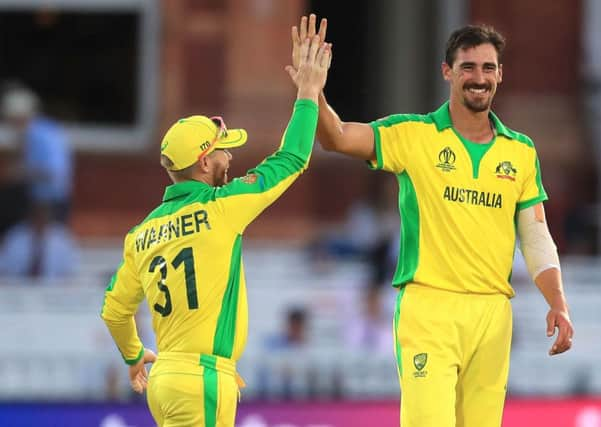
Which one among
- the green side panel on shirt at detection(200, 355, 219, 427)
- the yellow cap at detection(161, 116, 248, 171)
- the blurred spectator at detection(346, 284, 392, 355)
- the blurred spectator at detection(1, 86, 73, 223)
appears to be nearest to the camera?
the green side panel on shirt at detection(200, 355, 219, 427)

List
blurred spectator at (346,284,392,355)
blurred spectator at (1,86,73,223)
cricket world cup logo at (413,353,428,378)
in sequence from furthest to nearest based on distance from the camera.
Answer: blurred spectator at (1,86,73,223) < blurred spectator at (346,284,392,355) < cricket world cup logo at (413,353,428,378)

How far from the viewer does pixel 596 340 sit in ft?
45.0

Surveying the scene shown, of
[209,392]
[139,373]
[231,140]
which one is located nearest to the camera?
[209,392]

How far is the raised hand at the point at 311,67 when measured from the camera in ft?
23.2

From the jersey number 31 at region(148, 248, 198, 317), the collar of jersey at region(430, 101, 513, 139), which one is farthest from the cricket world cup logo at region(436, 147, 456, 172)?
the jersey number 31 at region(148, 248, 198, 317)

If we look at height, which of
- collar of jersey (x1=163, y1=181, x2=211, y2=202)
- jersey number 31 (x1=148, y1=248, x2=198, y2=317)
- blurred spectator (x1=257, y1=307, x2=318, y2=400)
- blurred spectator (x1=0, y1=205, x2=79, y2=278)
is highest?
collar of jersey (x1=163, y1=181, x2=211, y2=202)

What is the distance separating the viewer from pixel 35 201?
13641mm

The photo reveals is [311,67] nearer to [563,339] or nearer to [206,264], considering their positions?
[206,264]

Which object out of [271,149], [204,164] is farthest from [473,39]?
[271,149]

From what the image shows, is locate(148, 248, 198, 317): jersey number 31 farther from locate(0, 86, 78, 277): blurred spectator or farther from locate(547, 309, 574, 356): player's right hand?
locate(0, 86, 78, 277): blurred spectator

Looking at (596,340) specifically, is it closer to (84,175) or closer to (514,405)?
(514,405)

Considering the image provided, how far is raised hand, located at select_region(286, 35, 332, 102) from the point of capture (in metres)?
7.07

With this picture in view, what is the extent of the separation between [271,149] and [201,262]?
842 cm

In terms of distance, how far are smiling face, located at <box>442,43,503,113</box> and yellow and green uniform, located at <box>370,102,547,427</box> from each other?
7.3 inches
